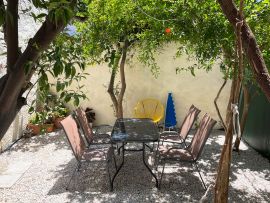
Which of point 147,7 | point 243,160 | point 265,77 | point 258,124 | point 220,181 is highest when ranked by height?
point 147,7

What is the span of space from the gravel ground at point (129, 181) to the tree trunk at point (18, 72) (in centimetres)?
287

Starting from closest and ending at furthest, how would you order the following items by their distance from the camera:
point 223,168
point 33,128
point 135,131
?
point 223,168
point 135,131
point 33,128

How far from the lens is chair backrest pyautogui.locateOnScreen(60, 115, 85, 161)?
13.4ft

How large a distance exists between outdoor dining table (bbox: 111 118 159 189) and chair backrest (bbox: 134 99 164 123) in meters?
2.25

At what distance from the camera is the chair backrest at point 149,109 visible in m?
8.09

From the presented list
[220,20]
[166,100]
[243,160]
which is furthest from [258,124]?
[220,20]

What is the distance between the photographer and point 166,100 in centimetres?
824

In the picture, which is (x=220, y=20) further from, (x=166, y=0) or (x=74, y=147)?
(x=74, y=147)

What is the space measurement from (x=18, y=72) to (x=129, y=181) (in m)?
3.46

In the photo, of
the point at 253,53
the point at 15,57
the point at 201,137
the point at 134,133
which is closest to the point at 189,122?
the point at 201,137

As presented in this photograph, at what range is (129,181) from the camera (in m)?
4.57

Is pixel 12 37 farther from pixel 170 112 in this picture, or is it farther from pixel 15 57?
pixel 170 112

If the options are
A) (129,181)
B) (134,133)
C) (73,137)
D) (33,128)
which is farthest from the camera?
(33,128)

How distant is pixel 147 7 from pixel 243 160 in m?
3.31
